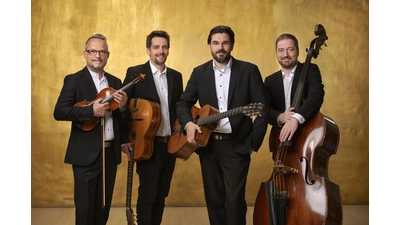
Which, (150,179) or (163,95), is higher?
(163,95)

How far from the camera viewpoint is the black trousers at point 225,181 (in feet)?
12.7

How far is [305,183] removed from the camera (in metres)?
3.54

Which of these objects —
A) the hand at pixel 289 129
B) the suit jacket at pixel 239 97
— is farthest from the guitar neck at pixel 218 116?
the hand at pixel 289 129

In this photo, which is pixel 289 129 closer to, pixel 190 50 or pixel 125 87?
pixel 125 87

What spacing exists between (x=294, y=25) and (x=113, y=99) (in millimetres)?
2703

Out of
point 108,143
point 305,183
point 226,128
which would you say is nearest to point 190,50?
point 226,128

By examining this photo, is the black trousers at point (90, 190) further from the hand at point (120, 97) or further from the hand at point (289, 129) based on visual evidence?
the hand at point (289, 129)

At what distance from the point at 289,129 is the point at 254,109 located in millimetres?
270

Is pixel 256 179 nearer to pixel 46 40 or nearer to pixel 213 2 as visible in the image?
pixel 213 2

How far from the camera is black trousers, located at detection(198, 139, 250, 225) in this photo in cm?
386

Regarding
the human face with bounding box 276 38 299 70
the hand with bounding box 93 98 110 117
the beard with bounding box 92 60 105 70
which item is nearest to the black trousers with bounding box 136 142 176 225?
the hand with bounding box 93 98 110 117

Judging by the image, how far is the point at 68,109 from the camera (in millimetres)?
3756

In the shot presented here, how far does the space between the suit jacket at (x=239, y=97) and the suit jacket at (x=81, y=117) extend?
1.51ft

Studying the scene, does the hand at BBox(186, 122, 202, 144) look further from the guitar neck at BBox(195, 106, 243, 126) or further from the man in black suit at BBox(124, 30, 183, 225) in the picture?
the man in black suit at BBox(124, 30, 183, 225)
